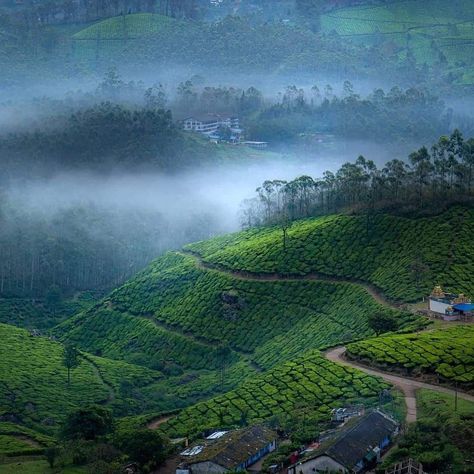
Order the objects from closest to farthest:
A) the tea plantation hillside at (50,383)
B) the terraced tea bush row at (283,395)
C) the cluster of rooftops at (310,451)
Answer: the cluster of rooftops at (310,451) < the terraced tea bush row at (283,395) < the tea plantation hillside at (50,383)

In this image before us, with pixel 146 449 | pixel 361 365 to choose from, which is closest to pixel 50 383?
pixel 361 365

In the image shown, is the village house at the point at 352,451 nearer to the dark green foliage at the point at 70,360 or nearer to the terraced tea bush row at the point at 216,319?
the terraced tea bush row at the point at 216,319

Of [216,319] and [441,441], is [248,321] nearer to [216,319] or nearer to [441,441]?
[216,319]

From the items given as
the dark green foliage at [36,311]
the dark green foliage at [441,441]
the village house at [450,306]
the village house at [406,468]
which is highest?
the village house at [450,306]

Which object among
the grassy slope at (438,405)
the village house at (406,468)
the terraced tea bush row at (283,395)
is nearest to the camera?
the village house at (406,468)

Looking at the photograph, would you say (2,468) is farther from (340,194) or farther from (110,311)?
(340,194)

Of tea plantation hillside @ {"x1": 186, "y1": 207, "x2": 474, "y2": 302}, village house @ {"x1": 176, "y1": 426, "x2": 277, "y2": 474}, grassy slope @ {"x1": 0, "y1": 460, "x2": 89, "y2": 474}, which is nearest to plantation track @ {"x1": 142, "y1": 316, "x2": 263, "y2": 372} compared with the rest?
tea plantation hillside @ {"x1": 186, "y1": 207, "x2": 474, "y2": 302}

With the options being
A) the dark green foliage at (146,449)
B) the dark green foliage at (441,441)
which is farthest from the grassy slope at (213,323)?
the dark green foliage at (146,449)
